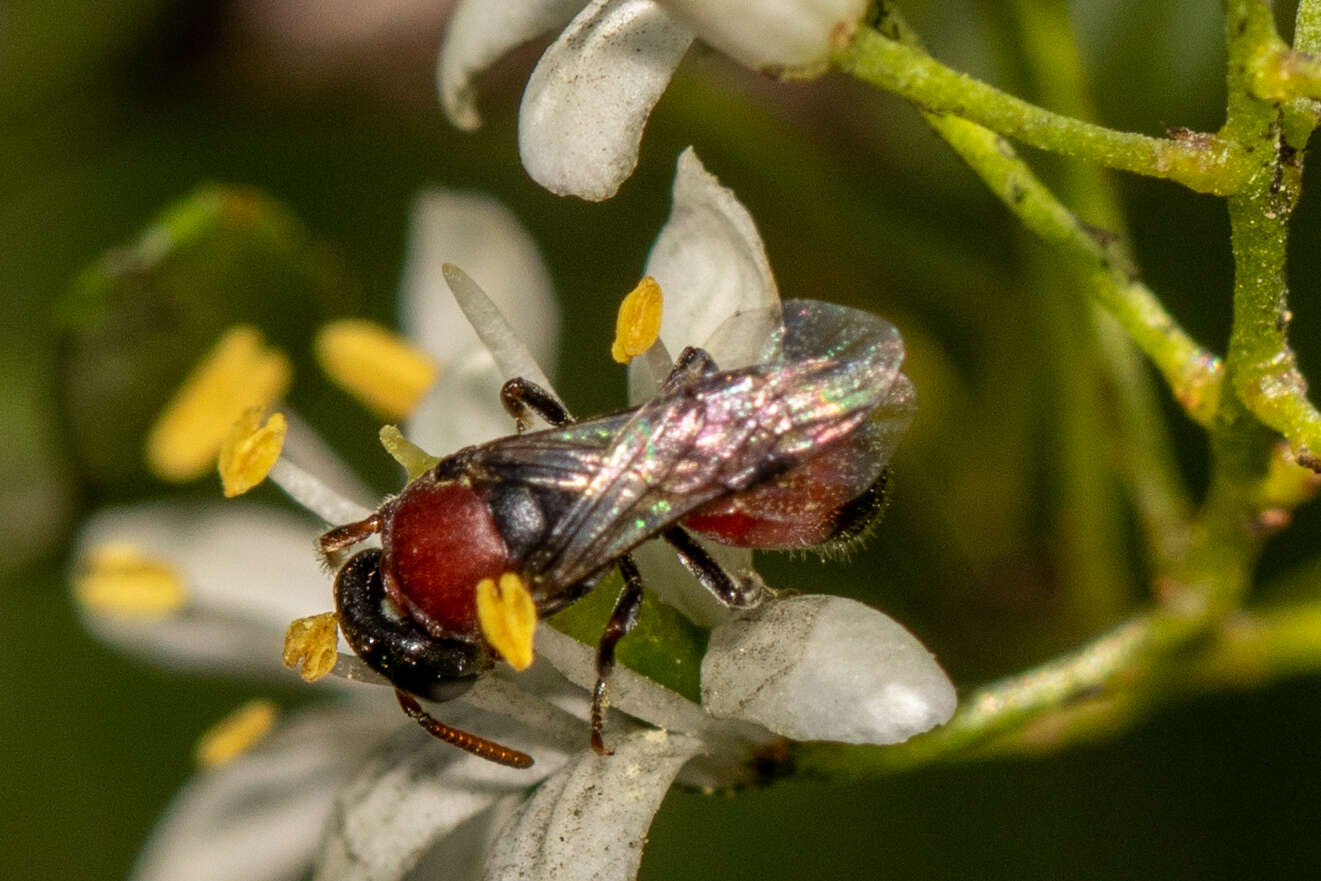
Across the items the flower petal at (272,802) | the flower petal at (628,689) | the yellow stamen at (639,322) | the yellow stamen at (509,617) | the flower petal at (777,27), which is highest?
the flower petal at (777,27)

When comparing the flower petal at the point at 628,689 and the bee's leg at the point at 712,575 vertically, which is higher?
the bee's leg at the point at 712,575

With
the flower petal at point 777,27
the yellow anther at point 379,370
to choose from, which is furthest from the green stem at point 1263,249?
the yellow anther at point 379,370

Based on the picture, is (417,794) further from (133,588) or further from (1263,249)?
(1263,249)

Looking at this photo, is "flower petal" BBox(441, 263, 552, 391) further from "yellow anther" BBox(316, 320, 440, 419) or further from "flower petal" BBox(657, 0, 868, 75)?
"flower petal" BBox(657, 0, 868, 75)

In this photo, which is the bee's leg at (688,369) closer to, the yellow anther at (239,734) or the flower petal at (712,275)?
the flower petal at (712,275)

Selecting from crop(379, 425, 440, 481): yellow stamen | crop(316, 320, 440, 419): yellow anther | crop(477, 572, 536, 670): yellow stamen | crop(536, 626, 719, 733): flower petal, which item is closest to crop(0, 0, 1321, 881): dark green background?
crop(316, 320, 440, 419): yellow anther

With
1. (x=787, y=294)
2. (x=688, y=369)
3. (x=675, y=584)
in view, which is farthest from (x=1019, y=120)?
(x=787, y=294)
